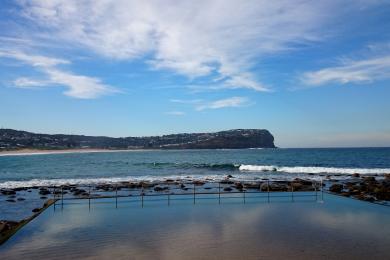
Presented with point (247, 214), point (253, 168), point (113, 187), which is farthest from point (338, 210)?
point (253, 168)

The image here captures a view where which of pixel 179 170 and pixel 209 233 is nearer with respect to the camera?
pixel 209 233

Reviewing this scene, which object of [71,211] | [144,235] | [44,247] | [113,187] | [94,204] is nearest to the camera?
[44,247]

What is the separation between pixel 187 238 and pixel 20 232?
22.8 ft

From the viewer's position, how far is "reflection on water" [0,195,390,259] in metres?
13.0

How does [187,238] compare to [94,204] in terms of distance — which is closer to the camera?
[187,238]

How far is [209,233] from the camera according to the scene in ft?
51.0

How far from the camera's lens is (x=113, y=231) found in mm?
16188

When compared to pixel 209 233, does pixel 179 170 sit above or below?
below

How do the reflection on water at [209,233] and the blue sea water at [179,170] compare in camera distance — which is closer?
the reflection on water at [209,233]

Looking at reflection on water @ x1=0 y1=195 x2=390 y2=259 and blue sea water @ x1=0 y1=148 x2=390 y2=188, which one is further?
blue sea water @ x1=0 y1=148 x2=390 y2=188

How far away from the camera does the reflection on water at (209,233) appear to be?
13.0 meters

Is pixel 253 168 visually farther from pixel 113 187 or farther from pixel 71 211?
pixel 71 211

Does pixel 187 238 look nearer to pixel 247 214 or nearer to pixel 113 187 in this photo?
pixel 247 214

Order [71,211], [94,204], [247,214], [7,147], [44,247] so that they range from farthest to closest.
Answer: [7,147], [94,204], [71,211], [247,214], [44,247]
